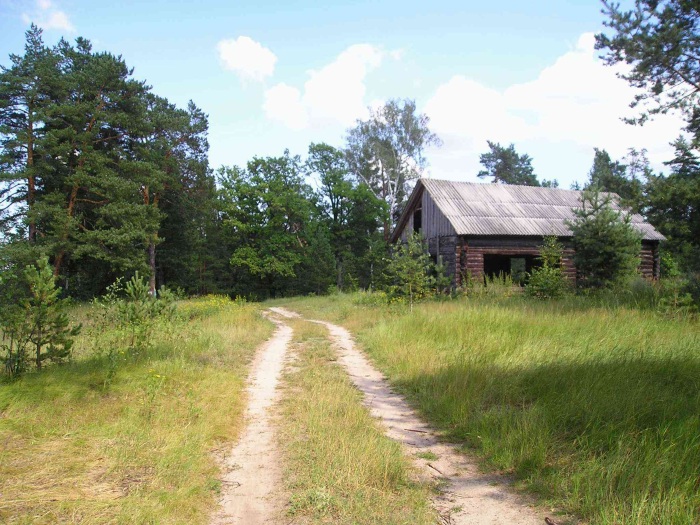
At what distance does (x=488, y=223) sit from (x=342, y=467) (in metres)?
17.1

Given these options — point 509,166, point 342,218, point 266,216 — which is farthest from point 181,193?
point 509,166

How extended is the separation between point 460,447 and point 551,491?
3.85ft

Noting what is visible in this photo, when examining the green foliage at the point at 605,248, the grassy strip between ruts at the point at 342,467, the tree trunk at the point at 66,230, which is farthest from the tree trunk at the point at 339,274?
the grassy strip between ruts at the point at 342,467

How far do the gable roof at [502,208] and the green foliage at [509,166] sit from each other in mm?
30900

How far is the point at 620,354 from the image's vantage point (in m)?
6.49

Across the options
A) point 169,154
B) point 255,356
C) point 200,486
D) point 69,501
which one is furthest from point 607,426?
point 169,154

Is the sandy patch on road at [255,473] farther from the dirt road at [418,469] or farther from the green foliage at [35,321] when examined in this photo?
the green foliage at [35,321]

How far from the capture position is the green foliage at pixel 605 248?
15305mm

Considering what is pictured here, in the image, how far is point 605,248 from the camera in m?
15.3

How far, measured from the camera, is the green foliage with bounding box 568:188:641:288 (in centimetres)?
1530

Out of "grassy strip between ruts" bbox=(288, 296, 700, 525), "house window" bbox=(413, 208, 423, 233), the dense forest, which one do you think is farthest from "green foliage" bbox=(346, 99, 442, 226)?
"grassy strip between ruts" bbox=(288, 296, 700, 525)

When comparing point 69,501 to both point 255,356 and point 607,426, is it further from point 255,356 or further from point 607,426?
point 255,356

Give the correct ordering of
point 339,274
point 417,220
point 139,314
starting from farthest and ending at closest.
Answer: point 339,274 → point 417,220 → point 139,314

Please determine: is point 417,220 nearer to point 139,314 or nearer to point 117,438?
point 139,314
